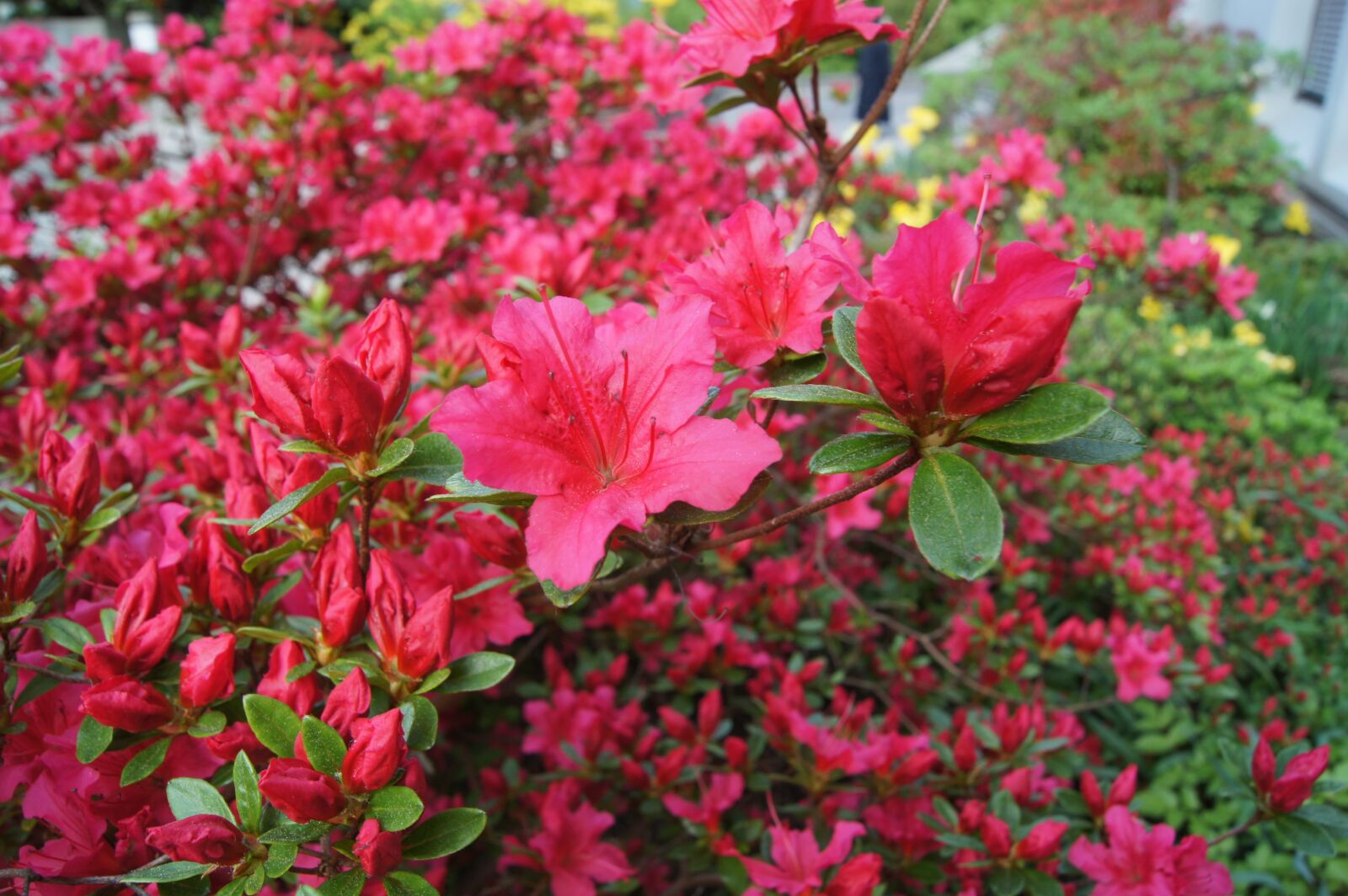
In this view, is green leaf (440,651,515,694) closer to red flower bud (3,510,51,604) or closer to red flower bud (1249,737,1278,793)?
red flower bud (3,510,51,604)

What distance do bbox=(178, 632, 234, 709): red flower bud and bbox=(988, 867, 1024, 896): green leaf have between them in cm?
88

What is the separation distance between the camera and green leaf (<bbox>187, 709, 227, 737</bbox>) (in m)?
0.71

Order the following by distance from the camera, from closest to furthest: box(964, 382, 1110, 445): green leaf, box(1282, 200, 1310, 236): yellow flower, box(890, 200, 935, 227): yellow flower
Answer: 1. box(964, 382, 1110, 445): green leaf
2. box(890, 200, 935, 227): yellow flower
3. box(1282, 200, 1310, 236): yellow flower

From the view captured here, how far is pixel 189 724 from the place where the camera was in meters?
0.73

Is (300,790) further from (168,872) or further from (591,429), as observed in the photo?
(591,429)

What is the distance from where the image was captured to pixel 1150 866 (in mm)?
991

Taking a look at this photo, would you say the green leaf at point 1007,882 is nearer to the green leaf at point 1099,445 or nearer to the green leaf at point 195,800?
the green leaf at point 1099,445

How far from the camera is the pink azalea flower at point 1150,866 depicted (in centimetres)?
98

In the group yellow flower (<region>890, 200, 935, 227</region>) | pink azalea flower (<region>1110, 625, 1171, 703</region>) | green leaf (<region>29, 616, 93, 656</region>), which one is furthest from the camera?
yellow flower (<region>890, 200, 935, 227</region>)

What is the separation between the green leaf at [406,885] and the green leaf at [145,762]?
220 mm

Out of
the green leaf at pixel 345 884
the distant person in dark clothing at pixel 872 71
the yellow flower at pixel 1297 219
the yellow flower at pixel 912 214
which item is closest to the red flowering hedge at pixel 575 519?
the green leaf at pixel 345 884

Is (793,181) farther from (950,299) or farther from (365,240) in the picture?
(950,299)

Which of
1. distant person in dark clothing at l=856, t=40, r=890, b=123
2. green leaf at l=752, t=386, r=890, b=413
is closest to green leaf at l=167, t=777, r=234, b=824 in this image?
green leaf at l=752, t=386, r=890, b=413

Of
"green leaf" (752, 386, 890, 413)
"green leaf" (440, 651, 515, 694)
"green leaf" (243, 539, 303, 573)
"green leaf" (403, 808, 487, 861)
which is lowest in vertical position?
"green leaf" (403, 808, 487, 861)
